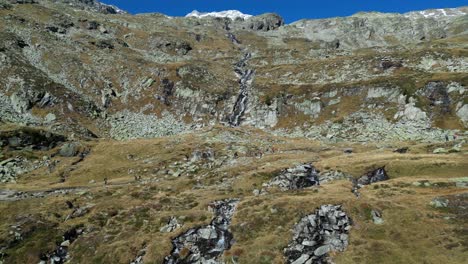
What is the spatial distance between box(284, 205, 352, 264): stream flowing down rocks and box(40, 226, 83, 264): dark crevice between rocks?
25.5 metres

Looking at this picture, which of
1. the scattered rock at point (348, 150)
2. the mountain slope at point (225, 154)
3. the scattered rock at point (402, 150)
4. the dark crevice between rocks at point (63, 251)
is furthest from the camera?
the scattered rock at point (348, 150)

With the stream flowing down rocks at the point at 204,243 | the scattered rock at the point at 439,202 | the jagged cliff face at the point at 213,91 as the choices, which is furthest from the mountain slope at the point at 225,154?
the jagged cliff face at the point at 213,91

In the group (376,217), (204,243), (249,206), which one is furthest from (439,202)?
(204,243)

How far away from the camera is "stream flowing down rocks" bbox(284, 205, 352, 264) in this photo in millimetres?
41562

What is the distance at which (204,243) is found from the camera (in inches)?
1818

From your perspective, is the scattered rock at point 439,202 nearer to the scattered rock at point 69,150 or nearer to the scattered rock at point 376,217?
the scattered rock at point 376,217

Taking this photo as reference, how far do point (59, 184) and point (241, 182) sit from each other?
34.4 metres

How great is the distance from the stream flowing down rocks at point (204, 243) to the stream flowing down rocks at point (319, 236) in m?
7.78

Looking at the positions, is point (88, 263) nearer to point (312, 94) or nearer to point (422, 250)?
point (422, 250)

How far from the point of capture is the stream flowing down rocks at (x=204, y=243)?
4362 centimetres

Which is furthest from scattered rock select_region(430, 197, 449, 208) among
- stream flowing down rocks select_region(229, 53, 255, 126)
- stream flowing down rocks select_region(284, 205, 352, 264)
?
stream flowing down rocks select_region(229, 53, 255, 126)

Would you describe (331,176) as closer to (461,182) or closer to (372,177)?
(372,177)

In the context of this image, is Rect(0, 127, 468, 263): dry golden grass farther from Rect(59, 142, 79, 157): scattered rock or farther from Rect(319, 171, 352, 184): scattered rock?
Rect(59, 142, 79, 157): scattered rock

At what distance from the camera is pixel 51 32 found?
165 metres
